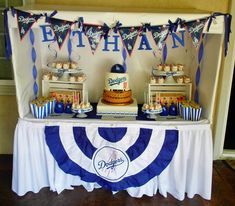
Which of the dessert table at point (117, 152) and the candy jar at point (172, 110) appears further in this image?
the candy jar at point (172, 110)

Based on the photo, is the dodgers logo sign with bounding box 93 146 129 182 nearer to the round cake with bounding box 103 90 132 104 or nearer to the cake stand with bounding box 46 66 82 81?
the round cake with bounding box 103 90 132 104

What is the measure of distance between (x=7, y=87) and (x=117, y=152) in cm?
132

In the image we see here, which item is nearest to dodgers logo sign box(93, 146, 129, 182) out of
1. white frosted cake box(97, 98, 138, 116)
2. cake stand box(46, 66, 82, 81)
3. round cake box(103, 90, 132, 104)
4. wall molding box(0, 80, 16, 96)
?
white frosted cake box(97, 98, 138, 116)

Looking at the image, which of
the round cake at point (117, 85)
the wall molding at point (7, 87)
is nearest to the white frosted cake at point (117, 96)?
the round cake at point (117, 85)

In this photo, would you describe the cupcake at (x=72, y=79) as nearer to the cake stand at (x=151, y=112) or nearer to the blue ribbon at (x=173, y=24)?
the cake stand at (x=151, y=112)

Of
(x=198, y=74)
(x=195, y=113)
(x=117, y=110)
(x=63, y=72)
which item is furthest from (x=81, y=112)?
(x=198, y=74)

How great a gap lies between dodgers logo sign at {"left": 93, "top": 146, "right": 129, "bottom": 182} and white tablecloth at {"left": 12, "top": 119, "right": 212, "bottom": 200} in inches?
7.4

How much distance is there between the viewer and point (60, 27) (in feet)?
6.34

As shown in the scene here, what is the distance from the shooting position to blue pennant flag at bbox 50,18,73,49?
1919mm

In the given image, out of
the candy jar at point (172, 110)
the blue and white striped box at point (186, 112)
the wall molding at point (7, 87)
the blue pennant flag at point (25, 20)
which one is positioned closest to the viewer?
the blue pennant flag at point (25, 20)

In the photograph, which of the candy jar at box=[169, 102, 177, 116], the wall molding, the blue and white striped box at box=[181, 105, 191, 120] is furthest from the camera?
the wall molding

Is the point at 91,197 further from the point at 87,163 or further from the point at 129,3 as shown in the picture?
the point at 129,3

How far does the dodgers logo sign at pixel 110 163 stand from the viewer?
2.17 meters

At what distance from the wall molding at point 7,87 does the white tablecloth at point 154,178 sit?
0.71 meters
